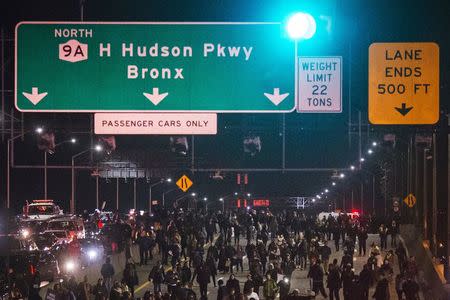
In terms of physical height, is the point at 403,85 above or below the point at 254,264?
above

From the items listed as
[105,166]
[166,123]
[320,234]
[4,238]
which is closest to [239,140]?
[105,166]

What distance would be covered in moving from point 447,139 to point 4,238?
15763 mm

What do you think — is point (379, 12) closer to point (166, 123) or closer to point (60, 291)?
point (166, 123)

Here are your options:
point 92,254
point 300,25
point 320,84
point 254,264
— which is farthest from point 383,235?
point 300,25

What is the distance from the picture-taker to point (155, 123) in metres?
16.5

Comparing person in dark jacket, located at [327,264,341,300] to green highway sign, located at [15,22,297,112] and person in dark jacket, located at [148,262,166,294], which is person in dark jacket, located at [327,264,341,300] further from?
green highway sign, located at [15,22,297,112]

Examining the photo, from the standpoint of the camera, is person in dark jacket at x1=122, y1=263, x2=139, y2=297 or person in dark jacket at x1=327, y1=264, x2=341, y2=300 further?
person in dark jacket at x1=122, y1=263, x2=139, y2=297

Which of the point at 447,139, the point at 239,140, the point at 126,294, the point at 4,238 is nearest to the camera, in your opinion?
the point at 126,294

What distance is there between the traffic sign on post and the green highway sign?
216 centimetres

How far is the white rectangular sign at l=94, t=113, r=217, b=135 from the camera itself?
54.0 feet

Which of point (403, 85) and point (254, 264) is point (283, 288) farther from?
point (403, 85)

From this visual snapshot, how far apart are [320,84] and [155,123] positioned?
10.1 ft

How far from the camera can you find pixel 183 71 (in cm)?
1620

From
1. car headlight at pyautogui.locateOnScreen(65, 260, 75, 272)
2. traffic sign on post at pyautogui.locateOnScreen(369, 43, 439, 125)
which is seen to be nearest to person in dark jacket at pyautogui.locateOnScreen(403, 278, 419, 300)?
traffic sign on post at pyautogui.locateOnScreen(369, 43, 439, 125)
